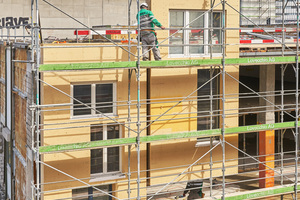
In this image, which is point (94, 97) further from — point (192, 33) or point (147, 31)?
point (192, 33)

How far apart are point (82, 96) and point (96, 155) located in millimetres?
1834

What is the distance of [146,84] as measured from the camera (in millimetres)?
16516

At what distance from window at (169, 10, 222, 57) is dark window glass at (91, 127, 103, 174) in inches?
138

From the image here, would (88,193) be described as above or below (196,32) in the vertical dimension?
below

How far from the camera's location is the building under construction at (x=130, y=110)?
1495 centimetres

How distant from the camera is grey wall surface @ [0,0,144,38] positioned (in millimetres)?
28652

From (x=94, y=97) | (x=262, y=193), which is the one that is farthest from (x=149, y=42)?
(x=262, y=193)

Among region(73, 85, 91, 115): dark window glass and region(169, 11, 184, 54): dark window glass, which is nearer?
region(73, 85, 91, 115): dark window glass

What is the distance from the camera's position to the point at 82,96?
51.4 feet

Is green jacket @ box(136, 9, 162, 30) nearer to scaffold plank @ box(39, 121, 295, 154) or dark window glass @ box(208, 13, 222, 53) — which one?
dark window glass @ box(208, 13, 222, 53)

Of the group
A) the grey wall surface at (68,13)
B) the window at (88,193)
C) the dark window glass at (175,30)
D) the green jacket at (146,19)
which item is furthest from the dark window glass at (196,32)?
the grey wall surface at (68,13)

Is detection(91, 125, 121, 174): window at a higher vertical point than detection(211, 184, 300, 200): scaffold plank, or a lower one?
higher

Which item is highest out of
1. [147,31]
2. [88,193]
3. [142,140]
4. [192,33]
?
[192,33]

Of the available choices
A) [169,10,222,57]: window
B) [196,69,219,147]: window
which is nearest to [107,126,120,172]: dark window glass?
[196,69,219,147]: window
